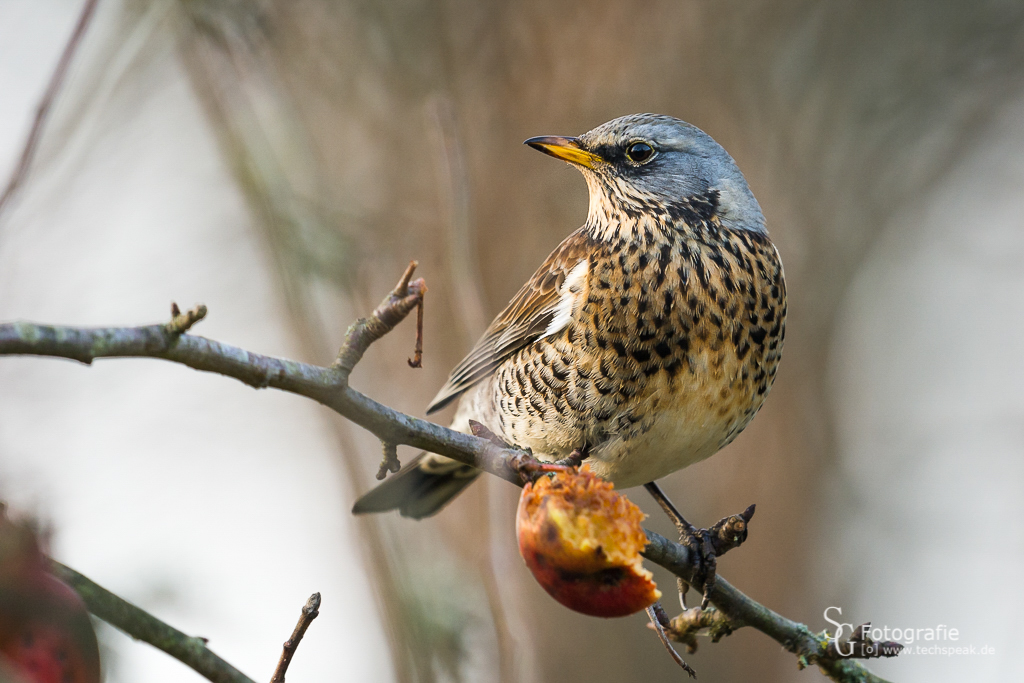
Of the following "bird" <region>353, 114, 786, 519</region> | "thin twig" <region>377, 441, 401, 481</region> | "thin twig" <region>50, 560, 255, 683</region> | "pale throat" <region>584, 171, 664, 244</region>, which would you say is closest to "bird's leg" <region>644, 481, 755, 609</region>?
"bird" <region>353, 114, 786, 519</region>

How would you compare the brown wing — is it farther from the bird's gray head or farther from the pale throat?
the bird's gray head

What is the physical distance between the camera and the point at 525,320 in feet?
10.5

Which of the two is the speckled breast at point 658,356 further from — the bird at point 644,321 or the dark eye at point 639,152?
the dark eye at point 639,152

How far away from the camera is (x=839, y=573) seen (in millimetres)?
5602

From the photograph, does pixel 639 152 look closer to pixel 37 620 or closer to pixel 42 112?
pixel 42 112

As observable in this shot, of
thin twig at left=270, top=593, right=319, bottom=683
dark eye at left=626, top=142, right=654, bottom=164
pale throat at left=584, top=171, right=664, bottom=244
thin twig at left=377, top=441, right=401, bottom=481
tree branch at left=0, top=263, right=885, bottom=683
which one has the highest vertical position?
dark eye at left=626, top=142, right=654, bottom=164

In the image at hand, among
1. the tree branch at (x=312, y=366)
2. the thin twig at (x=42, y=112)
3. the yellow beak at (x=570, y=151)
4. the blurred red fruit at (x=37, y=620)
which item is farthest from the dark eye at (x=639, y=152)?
the blurred red fruit at (x=37, y=620)

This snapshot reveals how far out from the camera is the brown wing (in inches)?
122

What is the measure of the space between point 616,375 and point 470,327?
1.58 feet

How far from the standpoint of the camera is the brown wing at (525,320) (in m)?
3.10

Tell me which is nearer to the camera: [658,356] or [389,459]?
[389,459]

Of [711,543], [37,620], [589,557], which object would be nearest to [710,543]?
[711,543]

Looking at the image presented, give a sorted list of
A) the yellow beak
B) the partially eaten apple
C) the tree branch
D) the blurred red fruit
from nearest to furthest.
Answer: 1. the blurred red fruit
2. the tree branch
3. the partially eaten apple
4. the yellow beak

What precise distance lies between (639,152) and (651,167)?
7 centimetres
